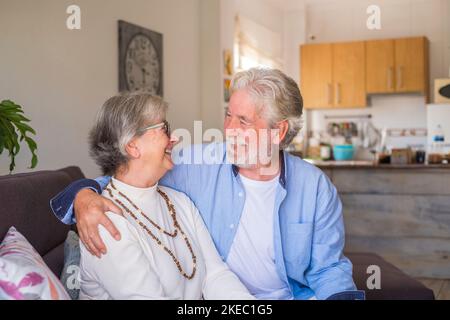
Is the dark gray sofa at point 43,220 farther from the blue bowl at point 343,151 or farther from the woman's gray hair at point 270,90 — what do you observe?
the blue bowl at point 343,151

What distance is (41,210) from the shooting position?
1.69 m

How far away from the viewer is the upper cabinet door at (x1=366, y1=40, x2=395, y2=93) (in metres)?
5.88

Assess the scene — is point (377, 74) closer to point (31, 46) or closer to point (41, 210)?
point (31, 46)

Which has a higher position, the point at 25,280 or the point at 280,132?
the point at 280,132

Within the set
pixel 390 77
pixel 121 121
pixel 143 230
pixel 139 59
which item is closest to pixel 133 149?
pixel 121 121

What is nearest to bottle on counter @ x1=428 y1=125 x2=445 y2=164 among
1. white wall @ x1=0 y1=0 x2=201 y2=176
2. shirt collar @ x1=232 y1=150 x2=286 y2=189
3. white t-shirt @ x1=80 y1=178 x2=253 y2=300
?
white wall @ x1=0 y1=0 x2=201 y2=176

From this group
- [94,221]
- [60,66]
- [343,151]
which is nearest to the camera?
[94,221]

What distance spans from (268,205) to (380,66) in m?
4.71

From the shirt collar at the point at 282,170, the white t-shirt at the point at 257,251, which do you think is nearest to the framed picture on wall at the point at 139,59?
the shirt collar at the point at 282,170

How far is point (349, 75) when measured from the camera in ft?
19.8

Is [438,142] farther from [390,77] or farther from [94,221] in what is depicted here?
[94,221]

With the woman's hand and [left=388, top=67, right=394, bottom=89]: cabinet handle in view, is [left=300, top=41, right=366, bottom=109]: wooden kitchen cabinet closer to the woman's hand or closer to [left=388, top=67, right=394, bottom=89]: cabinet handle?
[left=388, top=67, right=394, bottom=89]: cabinet handle

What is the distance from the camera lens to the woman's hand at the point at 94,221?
3.99 ft
